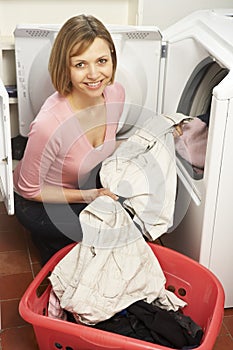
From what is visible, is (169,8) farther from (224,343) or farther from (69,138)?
(224,343)

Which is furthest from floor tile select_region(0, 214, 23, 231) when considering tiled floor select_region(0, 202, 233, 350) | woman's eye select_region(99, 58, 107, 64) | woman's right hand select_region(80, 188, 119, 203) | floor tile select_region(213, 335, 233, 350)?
floor tile select_region(213, 335, 233, 350)

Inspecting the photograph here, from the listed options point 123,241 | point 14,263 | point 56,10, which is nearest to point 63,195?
point 123,241

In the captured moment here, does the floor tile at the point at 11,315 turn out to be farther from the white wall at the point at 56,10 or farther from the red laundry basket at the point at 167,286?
the white wall at the point at 56,10

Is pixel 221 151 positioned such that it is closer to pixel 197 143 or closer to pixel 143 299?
pixel 197 143

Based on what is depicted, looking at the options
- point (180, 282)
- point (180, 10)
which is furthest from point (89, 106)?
point (180, 10)

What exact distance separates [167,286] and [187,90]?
792mm

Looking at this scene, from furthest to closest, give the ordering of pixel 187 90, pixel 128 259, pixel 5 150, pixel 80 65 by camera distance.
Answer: pixel 187 90 < pixel 80 65 < pixel 128 259 < pixel 5 150

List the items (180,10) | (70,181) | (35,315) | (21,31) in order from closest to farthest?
(35,315), (70,181), (21,31), (180,10)

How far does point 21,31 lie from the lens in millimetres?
2254

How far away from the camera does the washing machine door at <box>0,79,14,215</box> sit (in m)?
1.52

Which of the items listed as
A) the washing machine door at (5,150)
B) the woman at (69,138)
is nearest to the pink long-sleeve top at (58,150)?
the woman at (69,138)

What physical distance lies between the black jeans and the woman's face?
0.43 m

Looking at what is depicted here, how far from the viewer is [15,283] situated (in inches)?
85.4

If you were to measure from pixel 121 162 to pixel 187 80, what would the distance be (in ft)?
1.59
